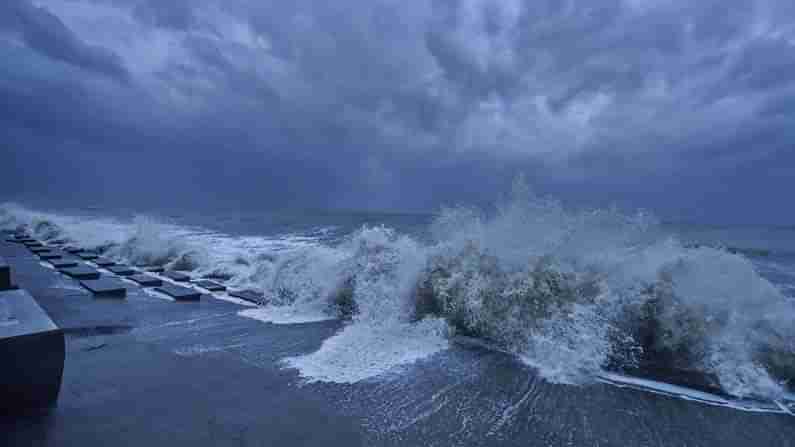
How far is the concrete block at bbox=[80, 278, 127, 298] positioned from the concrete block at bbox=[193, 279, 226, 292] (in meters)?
1.59

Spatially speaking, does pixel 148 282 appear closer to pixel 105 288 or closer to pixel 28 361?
pixel 105 288

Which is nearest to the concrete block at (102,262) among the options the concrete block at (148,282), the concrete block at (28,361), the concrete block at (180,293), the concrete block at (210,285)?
the concrete block at (148,282)

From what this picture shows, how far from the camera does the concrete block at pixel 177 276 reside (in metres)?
9.52

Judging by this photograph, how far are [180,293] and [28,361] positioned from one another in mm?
4985

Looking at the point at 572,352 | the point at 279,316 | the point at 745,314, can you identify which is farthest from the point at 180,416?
the point at 745,314

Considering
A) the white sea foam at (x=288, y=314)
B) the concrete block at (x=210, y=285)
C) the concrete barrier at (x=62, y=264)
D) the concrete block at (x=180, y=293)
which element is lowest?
the white sea foam at (x=288, y=314)

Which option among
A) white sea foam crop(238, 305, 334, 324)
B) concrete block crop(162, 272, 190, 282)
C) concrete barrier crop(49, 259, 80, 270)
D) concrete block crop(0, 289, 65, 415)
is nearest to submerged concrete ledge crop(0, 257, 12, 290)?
concrete block crop(0, 289, 65, 415)

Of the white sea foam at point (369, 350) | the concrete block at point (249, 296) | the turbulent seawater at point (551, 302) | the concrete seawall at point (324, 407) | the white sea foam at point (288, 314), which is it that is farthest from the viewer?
Answer: the concrete block at point (249, 296)

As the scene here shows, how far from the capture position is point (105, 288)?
292 inches

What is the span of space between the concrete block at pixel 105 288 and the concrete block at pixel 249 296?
1.95 meters

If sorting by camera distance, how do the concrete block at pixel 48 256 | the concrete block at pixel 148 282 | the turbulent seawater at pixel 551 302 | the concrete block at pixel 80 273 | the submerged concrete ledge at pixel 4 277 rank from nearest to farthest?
the submerged concrete ledge at pixel 4 277
the turbulent seawater at pixel 551 302
the concrete block at pixel 148 282
the concrete block at pixel 80 273
the concrete block at pixel 48 256

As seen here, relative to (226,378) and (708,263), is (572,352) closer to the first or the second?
(708,263)

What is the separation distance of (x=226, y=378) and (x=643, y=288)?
18.7ft

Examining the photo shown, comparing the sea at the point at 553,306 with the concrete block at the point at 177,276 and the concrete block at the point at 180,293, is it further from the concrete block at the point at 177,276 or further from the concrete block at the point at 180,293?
the concrete block at the point at 177,276
